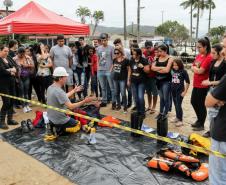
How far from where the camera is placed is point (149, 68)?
6539 millimetres

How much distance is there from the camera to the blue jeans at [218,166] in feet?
8.35

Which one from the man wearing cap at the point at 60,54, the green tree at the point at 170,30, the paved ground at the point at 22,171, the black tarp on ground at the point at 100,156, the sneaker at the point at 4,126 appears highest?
the green tree at the point at 170,30

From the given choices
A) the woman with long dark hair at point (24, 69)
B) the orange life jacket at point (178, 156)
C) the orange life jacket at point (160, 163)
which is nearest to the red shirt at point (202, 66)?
the orange life jacket at point (178, 156)

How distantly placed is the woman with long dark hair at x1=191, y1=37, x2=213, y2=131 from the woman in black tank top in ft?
1.95

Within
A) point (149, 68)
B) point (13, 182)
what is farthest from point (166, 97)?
point (13, 182)

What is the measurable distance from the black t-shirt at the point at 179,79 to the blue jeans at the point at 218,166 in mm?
3619

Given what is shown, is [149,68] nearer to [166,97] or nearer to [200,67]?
[166,97]

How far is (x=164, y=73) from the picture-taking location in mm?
6273

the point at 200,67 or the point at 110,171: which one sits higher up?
the point at 200,67

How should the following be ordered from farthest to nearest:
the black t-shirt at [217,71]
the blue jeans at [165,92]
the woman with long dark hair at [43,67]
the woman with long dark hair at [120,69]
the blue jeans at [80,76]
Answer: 1. the blue jeans at [80,76]
2. the woman with long dark hair at [43,67]
3. the woman with long dark hair at [120,69]
4. the blue jeans at [165,92]
5. the black t-shirt at [217,71]

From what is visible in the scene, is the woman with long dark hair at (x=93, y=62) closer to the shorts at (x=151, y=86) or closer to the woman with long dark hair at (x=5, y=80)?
the shorts at (x=151, y=86)

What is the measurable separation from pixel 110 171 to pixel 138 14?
22575mm

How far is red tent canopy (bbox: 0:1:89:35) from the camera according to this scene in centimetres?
881

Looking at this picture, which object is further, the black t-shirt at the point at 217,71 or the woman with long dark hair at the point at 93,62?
the woman with long dark hair at the point at 93,62
